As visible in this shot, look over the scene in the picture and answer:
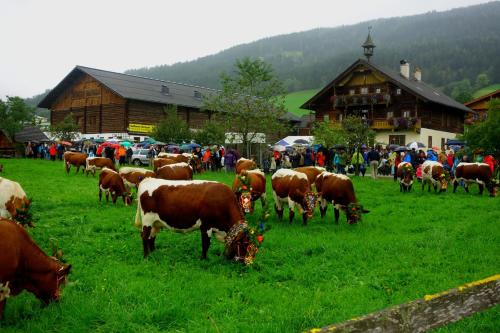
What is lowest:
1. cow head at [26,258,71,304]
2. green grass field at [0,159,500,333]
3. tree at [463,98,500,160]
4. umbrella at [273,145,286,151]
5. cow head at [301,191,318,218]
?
green grass field at [0,159,500,333]

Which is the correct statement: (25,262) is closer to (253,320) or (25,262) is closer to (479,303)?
(253,320)

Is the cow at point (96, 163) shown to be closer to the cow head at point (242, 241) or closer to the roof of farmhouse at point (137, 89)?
the cow head at point (242, 241)

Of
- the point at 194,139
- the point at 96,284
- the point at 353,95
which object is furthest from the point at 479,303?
the point at 353,95

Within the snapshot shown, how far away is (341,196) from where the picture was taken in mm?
13172

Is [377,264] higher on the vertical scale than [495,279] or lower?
lower

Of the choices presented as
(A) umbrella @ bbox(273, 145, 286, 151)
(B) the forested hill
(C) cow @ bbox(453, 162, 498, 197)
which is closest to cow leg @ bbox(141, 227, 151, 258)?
(C) cow @ bbox(453, 162, 498, 197)

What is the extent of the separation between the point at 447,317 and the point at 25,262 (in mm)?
5036

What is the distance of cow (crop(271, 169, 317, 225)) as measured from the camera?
1270 cm

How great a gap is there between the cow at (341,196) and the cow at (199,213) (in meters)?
4.78

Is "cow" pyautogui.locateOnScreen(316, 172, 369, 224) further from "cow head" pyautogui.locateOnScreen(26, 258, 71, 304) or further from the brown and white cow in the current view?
"cow head" pyautogui.locateOnScreen(26, 258, 71, 304)

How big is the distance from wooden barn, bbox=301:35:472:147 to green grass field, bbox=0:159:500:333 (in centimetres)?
3314

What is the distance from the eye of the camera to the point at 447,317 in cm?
336

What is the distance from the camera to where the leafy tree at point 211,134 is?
108ft

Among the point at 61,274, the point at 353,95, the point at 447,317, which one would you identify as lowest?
the point at 61,274
